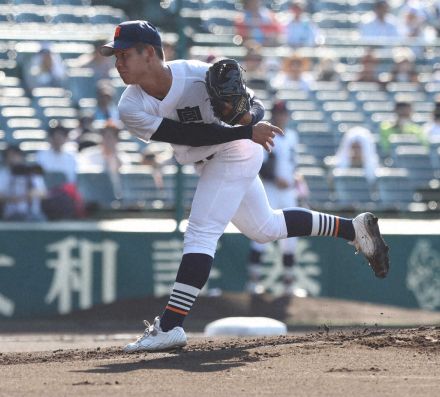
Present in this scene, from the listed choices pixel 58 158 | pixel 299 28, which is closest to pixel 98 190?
pixel 58 158

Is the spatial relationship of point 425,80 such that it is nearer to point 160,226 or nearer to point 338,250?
point 338,250

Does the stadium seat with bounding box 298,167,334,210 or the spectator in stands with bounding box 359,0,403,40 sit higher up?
the spectator in stands with bounding box 359,0,403,40

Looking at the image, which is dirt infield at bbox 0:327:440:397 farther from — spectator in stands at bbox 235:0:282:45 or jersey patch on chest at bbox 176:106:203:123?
spectator in stands at bbox 235:0:282:45

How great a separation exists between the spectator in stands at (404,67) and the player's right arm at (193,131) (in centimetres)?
730

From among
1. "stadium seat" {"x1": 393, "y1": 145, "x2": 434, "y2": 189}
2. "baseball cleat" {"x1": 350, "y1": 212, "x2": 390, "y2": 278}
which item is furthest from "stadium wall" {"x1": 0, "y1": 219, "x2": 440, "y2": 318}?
"baseball cleat" {"x1": 350, "y1": 212, "x2": 390, "y2": 278}

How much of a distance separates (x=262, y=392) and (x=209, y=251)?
152 centimetres

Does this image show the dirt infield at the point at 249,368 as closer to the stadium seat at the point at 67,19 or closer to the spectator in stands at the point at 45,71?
the spectator in stands at the point at 45,71

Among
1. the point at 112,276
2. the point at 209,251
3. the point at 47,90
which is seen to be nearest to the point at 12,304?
the point at 112,276

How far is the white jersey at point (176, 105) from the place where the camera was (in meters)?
6.71

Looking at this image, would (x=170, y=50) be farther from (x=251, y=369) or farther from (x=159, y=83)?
(x=251, y=369)

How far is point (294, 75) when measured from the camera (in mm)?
13344

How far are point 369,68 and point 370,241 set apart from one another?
21.4 feet

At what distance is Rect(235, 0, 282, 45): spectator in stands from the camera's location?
42.8ft

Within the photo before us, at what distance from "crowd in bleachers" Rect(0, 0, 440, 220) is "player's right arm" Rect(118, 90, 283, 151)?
197 inches
